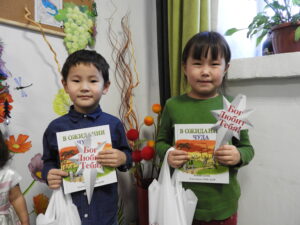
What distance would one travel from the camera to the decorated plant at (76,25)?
42.0 inches

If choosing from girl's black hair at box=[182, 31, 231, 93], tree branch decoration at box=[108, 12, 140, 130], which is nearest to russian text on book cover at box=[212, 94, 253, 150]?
girl's black hair at box=[182, 31, 231, 93]

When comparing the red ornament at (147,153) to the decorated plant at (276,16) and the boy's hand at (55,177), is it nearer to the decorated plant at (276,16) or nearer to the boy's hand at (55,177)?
the boy's hand at (55,177)

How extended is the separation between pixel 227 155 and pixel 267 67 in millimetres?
474

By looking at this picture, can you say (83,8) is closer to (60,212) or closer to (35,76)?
(35,76)

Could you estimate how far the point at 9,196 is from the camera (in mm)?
796

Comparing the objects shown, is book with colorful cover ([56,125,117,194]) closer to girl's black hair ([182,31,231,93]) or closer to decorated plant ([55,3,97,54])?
girl's black hair ([182,31,231,93])

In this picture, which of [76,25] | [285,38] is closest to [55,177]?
[76,25]

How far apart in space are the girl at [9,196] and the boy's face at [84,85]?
315 millimetres

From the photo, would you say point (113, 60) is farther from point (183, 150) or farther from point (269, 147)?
point (269, 147)

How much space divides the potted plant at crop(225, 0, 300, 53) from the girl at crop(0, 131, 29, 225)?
107cm

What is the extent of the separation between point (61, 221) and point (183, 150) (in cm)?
46

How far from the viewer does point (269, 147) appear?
3.32 feet

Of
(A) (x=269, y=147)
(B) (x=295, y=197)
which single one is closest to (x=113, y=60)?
(A) (x=269, y=147)

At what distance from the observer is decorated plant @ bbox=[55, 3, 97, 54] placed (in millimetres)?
1067
